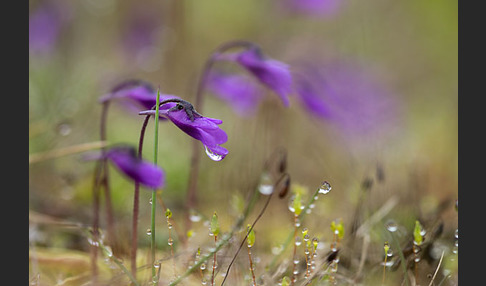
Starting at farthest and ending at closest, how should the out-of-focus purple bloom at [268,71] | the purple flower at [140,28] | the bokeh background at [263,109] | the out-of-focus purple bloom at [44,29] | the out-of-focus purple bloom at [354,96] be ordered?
the purple flower at [140,28] < the out-of-focus purple bloom at [44,29] < the out-of-focus purple bloom at [354,96] < the bokeh background at [263,109] < the out-of-focus purple bloom at [268,71]

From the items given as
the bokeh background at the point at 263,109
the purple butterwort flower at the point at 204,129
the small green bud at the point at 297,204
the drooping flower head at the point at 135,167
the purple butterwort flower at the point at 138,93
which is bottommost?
the bokeh background at the point at 263,109

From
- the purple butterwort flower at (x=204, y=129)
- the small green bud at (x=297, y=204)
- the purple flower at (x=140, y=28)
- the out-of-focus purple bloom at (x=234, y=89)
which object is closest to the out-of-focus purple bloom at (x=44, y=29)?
the purple flower at (x=140, y=28)

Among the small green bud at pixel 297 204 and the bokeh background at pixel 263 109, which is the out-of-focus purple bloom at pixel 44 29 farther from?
the small green bud at pixel 297 204

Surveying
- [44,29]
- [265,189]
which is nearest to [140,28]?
[44,29]

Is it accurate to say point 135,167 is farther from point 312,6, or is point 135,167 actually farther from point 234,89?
point 312,6

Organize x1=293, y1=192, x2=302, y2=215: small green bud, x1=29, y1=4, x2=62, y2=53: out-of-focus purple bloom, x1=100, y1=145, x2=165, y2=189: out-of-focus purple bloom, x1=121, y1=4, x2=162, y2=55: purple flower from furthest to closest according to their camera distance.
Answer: x1=121, y1=4, x2=162, y2=55: purple flower → x1=29, y1=4, x2=62, y2=53: out-of-focus purple bloom → x1=293, y1=192, x2=302, y2=215: small green bud → x1=100, y1=145, x2=165, y2=189: out-of-focus purple bloom

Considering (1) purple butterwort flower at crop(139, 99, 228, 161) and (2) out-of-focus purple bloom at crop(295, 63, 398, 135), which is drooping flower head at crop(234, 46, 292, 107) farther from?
(2) out-of-focus purple bloom at crop(295, 63, 398, 135)

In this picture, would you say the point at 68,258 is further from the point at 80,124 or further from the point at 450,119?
the point at 450,119

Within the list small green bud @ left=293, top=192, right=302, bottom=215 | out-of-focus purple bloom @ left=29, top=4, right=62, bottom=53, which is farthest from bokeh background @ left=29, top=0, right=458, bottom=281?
small green bud @ left=293, top=192, right=302, bottom=215
